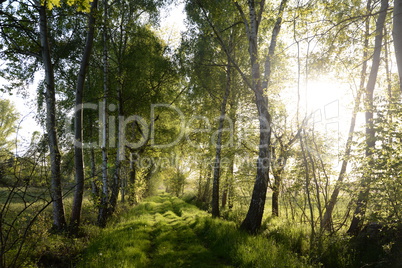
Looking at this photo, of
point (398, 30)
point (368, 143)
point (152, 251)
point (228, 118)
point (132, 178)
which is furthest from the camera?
point (132, 178)

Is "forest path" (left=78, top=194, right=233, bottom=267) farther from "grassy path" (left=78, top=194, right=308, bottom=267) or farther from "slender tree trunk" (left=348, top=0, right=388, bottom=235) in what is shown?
"slender tree trunk" (left=348, top=0, right=388, bottom=235)

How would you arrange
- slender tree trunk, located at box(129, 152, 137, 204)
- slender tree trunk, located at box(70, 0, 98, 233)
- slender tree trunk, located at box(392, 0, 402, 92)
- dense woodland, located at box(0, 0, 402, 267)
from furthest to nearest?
1. slender tree trunk, located at box(129, 152, 137, 204)
2. slender tree trunk, located at box(70, 0, 98, 233)
3. dense woodland, located at box(0, 0, 402, 267)
4. slender tree trunk, located at box(392, 0, 402, 92)

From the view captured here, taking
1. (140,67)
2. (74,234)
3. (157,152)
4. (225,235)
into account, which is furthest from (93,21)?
(157,152)

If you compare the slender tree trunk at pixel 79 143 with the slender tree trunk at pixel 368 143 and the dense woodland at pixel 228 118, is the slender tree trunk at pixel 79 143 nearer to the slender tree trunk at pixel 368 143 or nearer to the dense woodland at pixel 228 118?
the dense woodland at pixel 228 118

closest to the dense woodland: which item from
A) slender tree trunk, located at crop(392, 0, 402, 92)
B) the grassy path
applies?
slender tree trunk, located at crop(392, 0, 402, 92)

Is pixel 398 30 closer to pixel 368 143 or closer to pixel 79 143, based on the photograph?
pixel 368 143

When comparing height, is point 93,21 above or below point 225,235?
above

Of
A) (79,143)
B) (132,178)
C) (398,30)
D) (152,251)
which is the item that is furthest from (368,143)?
(132,178)

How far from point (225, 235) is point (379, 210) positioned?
14.1ft

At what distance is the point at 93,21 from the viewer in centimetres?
811

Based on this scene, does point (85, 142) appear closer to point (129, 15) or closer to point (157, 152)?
point (157, 152)

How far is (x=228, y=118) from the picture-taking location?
47.4 ft

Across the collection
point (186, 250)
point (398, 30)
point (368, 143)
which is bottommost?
point (186, 250)

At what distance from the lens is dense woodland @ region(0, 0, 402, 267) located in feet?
15.9
